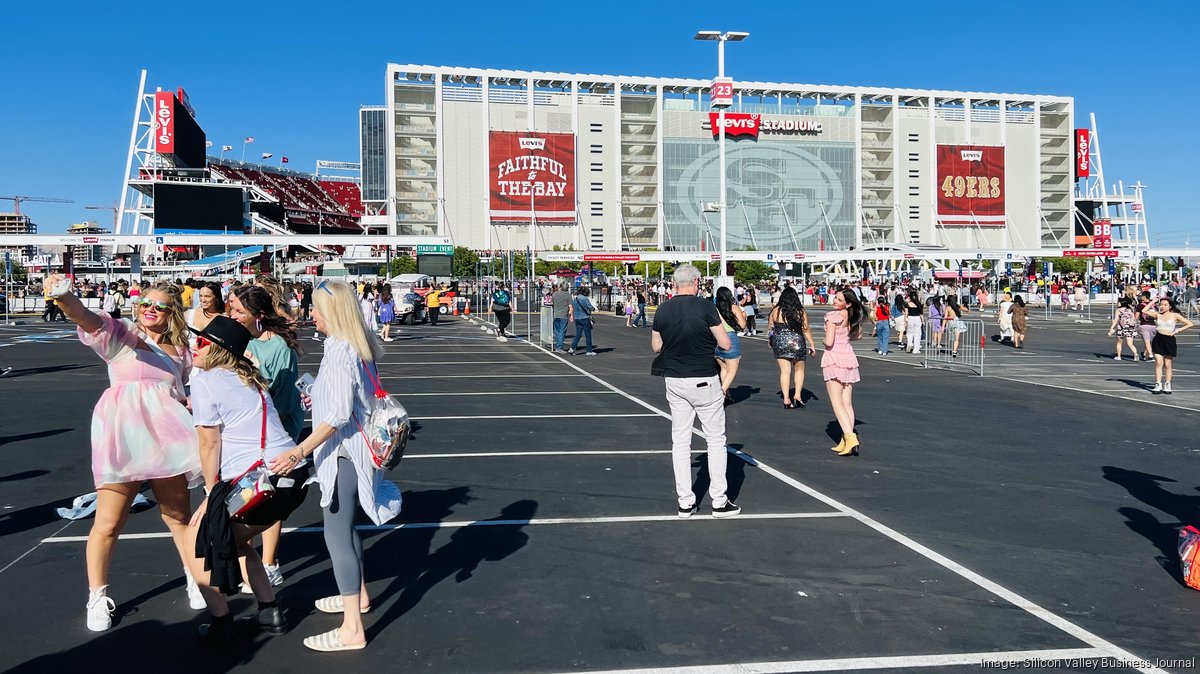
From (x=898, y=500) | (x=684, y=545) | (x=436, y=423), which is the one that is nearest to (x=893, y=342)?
(x=436, y=423)

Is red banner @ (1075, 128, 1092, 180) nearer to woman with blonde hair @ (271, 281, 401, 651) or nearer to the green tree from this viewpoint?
the green tree

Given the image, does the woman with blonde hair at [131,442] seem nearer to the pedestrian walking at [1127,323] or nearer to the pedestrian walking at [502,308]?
the pedestrian walking at [1127,323]

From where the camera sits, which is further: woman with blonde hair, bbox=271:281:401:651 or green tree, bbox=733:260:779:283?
green tree, bbox=733:260:779:283

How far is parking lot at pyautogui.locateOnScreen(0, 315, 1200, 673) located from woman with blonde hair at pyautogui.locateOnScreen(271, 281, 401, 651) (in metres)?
0.22

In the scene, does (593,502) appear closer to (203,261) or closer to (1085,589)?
(1085,589)

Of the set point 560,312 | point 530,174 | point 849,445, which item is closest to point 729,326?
point 849,445


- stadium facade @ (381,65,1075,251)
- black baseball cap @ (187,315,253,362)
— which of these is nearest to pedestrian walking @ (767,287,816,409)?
black baseball cap @ (187,315,253,362)

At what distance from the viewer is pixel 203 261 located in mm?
69062

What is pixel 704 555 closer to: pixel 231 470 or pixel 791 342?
pixel 231 470

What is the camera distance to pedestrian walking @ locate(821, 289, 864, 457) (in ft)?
31.2

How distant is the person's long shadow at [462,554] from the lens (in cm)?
513

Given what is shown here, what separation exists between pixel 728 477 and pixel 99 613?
515 centimetres

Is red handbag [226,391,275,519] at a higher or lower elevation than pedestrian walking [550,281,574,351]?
lower

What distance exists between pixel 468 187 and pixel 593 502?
8800cm
